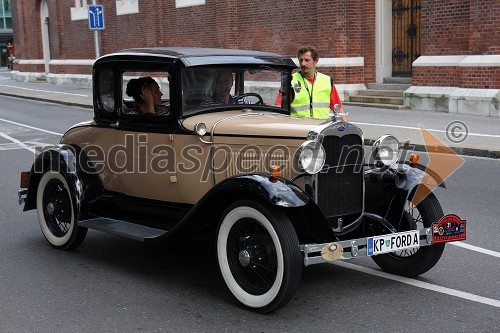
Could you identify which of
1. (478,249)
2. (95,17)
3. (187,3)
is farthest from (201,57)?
(187,3)

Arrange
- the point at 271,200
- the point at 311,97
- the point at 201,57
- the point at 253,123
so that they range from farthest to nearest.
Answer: the point at 311,97 → the point at 201,57 → the point at 253,123 → the point at 271,200

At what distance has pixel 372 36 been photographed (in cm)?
1955

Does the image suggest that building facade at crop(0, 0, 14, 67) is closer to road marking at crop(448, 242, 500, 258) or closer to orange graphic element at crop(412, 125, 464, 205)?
orange graphic element at crop(412, 125, 464, 205)

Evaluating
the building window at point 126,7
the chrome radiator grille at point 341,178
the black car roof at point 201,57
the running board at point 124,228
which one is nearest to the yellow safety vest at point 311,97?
the black car roof at point 201,57

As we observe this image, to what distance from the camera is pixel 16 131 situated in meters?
17.7

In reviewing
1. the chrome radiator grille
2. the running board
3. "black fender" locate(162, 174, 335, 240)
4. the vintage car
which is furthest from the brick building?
"black fender" locate(162, 174, 335, 240)

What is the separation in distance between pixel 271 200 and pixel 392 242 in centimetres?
102

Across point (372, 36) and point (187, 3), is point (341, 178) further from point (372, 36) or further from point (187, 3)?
point (187, 3)

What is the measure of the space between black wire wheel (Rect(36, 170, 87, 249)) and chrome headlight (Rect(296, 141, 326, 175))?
103 inches

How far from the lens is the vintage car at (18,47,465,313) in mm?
4785

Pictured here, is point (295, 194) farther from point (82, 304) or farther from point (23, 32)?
point (23, 32)

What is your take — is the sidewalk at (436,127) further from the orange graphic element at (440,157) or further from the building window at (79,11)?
the building window at (79,11)

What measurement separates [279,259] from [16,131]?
47.8 ft

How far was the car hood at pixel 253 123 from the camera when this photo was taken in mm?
5121
